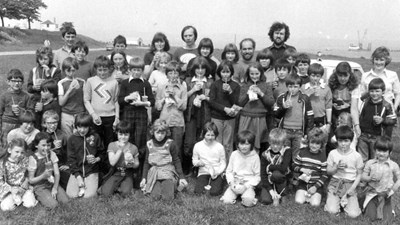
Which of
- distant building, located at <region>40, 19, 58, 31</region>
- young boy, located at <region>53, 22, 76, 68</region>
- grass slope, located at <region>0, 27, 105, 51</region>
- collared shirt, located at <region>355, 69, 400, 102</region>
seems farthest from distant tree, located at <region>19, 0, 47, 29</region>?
collared shirt, located at <region>355, 69, 400, 102</region>

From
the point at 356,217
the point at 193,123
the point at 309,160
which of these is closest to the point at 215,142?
the point at 193,123

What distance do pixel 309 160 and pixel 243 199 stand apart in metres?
1.13

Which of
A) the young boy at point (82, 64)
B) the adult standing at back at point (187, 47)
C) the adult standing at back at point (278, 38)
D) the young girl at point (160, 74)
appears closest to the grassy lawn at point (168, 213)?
the young girl at point (160, 74)

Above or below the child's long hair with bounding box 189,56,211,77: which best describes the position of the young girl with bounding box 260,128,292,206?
below

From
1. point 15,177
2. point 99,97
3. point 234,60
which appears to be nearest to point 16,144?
point 15,177

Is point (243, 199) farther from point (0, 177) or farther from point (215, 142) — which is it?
point (0, 177)

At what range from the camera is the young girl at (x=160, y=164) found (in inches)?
228

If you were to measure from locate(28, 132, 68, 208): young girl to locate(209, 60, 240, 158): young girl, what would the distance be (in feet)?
8.31

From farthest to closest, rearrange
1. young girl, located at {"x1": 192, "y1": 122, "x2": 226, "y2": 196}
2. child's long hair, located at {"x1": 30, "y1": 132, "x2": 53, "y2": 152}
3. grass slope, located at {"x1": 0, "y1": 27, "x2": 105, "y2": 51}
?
grass slope, located at {"x1": 0, "y1": 27, "x2": 105, "y2": 51}
young girl, located at {"x1": 192, "y1": 122, "x2": 226, "y2": 196}
child's long hair, located at {"x1": 30, "y1": 132, "x2": 53, "y2": 152}

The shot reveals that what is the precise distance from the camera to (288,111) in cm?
600

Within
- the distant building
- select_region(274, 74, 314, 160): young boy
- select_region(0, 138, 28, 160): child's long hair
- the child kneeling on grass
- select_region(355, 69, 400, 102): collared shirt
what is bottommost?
the child kneeling on grass

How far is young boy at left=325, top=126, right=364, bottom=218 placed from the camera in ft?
17.1

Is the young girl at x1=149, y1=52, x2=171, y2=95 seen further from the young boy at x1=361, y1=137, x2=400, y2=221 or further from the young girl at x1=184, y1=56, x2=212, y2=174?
the young boy at x1=361, y1=137, x2=400, y2=221

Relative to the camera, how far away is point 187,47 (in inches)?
282
